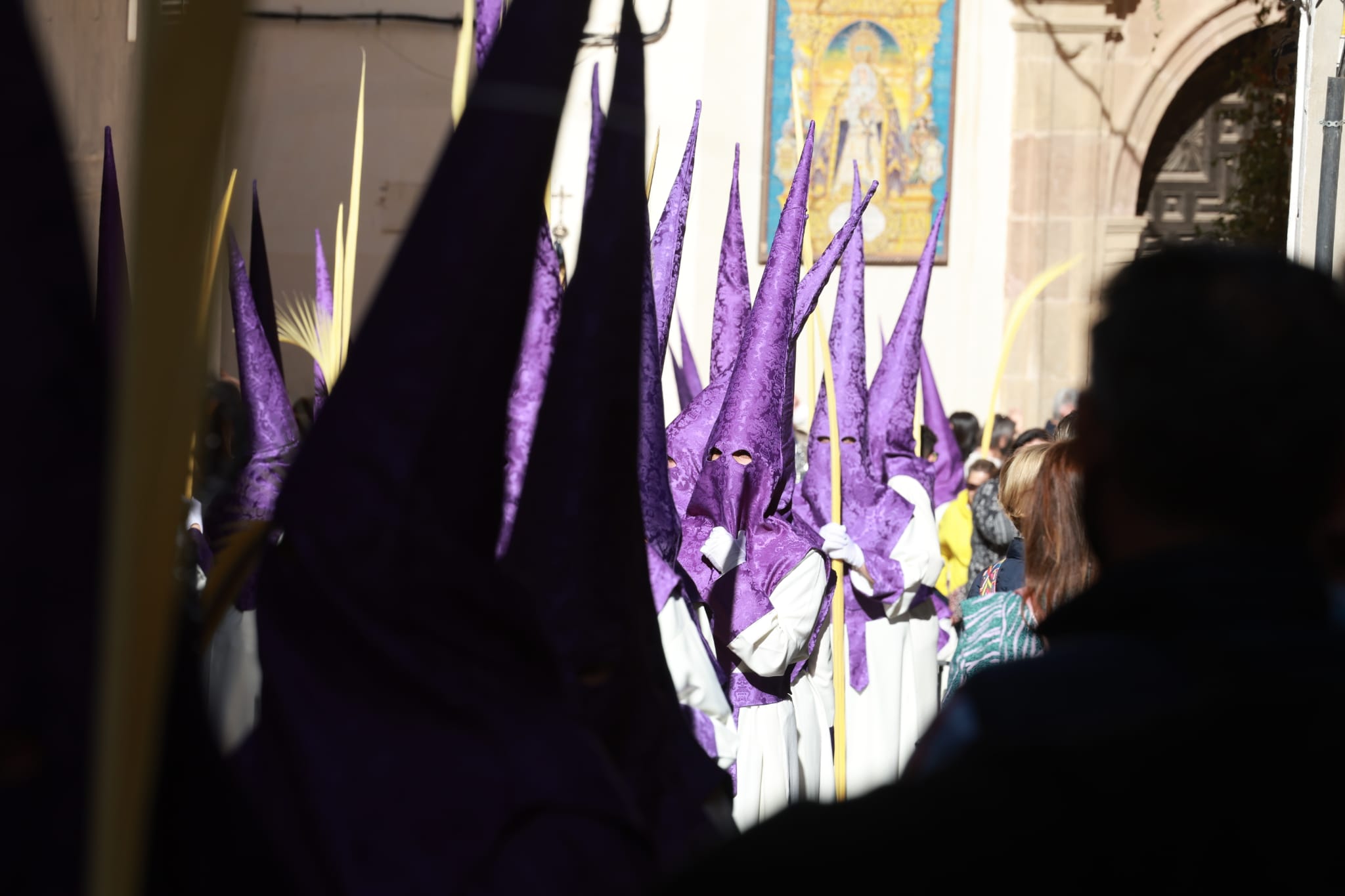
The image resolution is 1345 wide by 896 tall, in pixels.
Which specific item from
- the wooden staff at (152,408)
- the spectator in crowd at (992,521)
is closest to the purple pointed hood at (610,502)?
the wooden staff at (152,408)

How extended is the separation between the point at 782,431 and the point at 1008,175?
25.2ft

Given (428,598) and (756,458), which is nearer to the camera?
(428,598)

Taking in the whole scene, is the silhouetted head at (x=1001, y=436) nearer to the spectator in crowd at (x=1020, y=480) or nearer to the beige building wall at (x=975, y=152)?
the beige building wall at (x=975, y=152)

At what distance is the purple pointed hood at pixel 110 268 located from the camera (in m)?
1.54

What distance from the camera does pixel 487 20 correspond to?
2475mm

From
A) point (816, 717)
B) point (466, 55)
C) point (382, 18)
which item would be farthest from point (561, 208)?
point (466, 55)

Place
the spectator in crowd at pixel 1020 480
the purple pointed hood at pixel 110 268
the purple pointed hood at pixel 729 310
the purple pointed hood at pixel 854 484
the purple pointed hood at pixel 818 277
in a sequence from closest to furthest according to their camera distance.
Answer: the purple pointed hood at pixel 110 268 < the spectator in crowd at pixel 1020 480 < the purple pointed hood at pixel 818 277 < the purple pointed hood at pixel 729 310 < the purple pointed hood at pixel 854 484

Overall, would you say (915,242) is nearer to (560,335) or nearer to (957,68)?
(957,68)

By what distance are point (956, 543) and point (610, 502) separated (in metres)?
5.20

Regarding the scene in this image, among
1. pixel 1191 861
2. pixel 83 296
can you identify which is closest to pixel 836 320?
pixel 83 296

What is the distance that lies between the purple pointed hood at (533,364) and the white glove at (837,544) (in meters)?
2.41

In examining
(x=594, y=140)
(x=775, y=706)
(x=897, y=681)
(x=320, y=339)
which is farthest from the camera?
(x=897, y=681)

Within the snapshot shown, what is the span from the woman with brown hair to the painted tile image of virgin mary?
8807 mm

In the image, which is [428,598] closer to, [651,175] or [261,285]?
[651,175]
